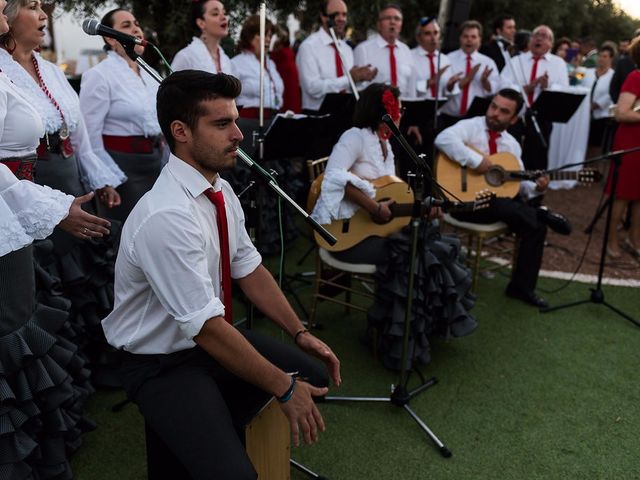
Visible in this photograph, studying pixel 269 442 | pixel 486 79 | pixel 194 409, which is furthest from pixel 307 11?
pixel 194 409

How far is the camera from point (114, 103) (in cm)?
355

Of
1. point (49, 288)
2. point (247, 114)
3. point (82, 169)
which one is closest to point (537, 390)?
point (49, 288)

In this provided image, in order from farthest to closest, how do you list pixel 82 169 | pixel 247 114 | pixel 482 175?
pixel 247 114
pixel 482 175
pixel 82 169

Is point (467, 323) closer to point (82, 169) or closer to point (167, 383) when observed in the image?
point (167, 383)

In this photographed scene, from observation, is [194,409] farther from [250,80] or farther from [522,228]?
[250,80]

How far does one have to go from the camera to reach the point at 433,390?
3311mm

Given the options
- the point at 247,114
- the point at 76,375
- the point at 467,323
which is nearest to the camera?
the point at 76,375

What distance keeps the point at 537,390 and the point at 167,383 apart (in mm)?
2244

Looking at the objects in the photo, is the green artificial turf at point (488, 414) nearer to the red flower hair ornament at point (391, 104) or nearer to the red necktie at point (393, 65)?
the red flower hair ornament at point (391, 104)

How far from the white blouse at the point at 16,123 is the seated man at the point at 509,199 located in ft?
9.70

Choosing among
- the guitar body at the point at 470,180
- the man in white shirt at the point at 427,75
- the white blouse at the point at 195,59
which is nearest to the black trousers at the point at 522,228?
the guitar body at the point at 470,180

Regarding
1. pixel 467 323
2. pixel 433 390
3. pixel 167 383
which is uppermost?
pixel 167 383

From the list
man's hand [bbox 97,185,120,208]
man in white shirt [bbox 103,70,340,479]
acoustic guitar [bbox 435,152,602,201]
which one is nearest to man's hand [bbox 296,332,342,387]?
man in white shirt [bbox 103,70,340,479]

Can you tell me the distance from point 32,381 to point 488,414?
2.18 metres
